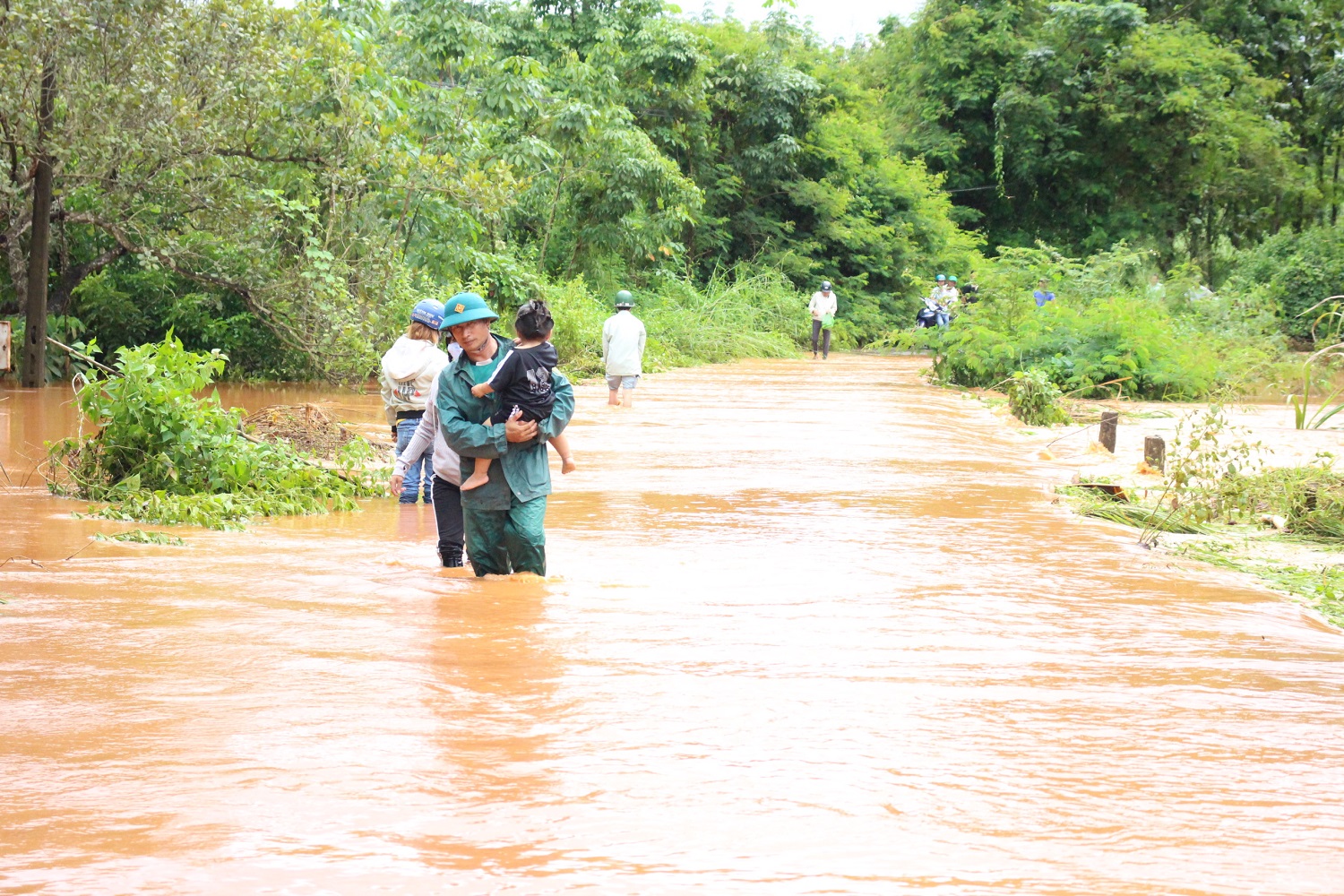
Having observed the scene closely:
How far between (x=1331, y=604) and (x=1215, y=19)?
41.4 meters

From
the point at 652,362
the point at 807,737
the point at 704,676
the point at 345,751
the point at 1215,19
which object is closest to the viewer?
the point at 345,751

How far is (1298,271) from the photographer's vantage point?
39.5m

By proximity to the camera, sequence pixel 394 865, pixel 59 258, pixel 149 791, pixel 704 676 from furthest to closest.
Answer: pixel 59 258 < pixel 704 676 < pixel 149 791 < pixel 394 865

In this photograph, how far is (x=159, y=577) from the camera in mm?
7562

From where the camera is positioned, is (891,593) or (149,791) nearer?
(149,791)

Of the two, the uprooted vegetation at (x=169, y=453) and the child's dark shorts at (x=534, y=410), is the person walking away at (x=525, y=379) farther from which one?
the uprooted vegetation at (x=169, y=453)

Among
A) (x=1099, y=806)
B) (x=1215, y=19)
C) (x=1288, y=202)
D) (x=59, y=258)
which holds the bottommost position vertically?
(x=1099, y=806)

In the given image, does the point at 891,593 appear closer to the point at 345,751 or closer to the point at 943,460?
the point at 345,751

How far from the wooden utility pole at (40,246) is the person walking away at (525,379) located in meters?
12.4

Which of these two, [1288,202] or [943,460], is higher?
[1288,202]

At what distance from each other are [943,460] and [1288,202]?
35.2 m

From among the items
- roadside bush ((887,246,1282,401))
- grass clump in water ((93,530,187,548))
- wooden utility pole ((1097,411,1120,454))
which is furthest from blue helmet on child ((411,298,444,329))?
roadside bush ((887,246,1282,401))

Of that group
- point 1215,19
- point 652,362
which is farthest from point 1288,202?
point 652,362

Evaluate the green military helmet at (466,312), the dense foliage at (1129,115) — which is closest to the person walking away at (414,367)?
the green military helmet at (466,312)
